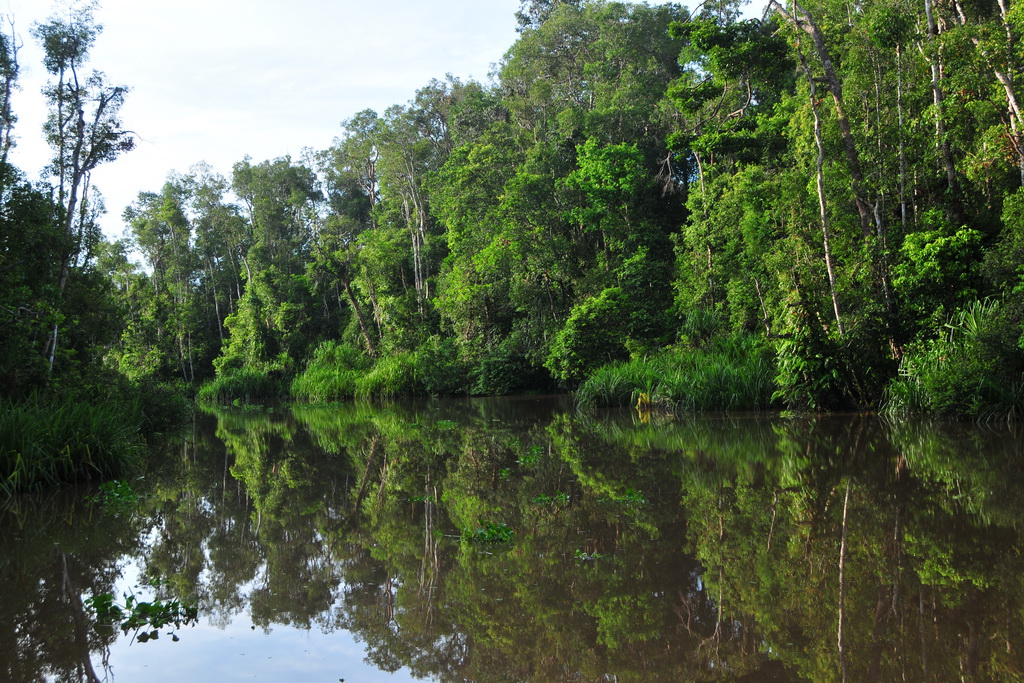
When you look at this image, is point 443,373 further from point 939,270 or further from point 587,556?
point 587,556

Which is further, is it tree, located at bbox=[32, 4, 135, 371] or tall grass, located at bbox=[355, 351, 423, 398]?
tall grass, located at bbox=[355, 351, 423, 398]

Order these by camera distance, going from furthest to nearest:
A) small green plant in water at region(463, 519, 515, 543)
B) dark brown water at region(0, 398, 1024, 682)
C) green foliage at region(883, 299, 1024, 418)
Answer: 1. green foliage at region(883, 299, 1024, 418)
2. small green plant in water at region(463, 519, 515, 543)
3. dark brown water at region(0, 398, 1024, 682)

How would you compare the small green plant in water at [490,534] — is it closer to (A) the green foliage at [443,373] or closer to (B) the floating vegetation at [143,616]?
(B) the floating vegetation at [143,616]

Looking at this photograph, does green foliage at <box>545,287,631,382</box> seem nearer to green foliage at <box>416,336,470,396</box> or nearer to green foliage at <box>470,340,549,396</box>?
green foliage at <box>470,340,549,396</box>

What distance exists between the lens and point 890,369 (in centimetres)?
1324

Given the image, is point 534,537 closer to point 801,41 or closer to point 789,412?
point 789,412

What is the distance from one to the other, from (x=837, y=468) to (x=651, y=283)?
60.6ft

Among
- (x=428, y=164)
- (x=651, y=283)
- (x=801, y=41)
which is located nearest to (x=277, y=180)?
(x=428, y=164)

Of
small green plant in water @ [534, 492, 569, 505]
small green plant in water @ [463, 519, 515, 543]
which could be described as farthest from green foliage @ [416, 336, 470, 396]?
small green plant in water @ [463, 519, 515, 543]

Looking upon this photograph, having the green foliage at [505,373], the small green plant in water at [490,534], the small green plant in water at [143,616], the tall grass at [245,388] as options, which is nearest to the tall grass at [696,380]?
the green foliage at [505,373]

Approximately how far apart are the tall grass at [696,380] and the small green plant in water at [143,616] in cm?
1261

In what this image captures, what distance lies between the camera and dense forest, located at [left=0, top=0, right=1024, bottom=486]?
41.8ft

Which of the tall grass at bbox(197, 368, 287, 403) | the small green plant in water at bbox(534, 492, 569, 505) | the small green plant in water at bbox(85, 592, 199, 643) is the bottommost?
the tall grass at bbox(197, 368, 287, 403)

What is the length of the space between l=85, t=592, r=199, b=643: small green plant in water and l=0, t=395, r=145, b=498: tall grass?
454 cm
